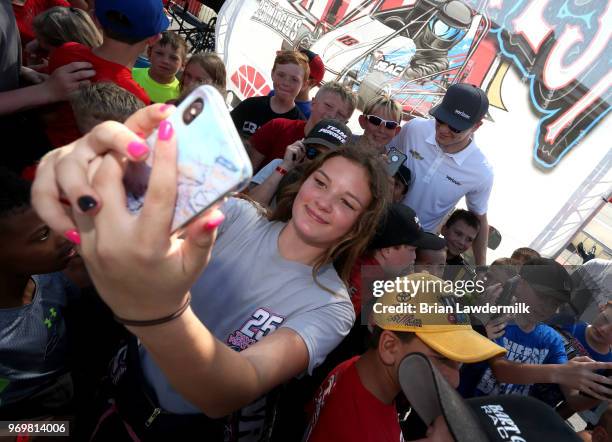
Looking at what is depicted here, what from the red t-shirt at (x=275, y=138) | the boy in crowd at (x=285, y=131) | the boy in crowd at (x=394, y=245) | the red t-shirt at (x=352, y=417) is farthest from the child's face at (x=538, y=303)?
the red t-shirt at (x=275, y=138)

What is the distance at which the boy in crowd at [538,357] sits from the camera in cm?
218

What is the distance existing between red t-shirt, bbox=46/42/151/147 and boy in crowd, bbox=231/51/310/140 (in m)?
1.58

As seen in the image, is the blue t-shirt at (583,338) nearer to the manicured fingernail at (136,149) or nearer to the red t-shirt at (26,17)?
the manicured fingernail at (136,149)

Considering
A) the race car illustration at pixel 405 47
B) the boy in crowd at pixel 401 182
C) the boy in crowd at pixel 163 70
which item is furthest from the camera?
the race car illustration at pixel 405 47

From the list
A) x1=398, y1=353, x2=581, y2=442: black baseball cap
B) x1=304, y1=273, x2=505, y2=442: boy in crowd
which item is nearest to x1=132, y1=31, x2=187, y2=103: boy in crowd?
x1=304, y1=273, x2=505, y2=442: boy in crowd

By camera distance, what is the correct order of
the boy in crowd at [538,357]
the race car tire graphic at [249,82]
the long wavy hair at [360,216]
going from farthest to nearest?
the race car tire graphic at [249,82] → the boy in crowd at [538,357] → the long wavy hair at [360,216]

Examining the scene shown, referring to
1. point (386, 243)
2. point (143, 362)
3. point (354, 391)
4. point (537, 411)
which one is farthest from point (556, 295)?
point (143, 362)

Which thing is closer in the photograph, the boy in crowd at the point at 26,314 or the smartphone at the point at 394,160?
the boy in crowd at the point at 26,314

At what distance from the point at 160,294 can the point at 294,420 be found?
1574mm

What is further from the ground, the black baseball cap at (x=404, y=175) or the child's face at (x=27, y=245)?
the black baseball cap at (x=404, y=175)

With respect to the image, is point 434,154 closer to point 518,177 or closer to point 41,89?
point 518,177

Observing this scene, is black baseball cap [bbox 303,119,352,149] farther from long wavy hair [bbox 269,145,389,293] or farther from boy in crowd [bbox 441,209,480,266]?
boy in crowd [bbox 441,209,480,266]

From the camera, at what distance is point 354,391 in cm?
158

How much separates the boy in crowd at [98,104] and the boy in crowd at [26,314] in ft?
1.43
